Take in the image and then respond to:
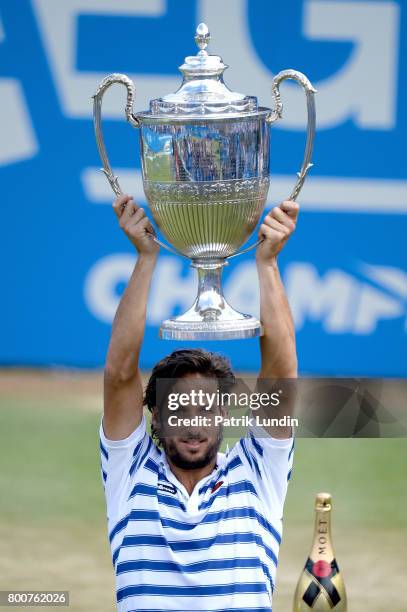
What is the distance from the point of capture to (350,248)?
322 inches

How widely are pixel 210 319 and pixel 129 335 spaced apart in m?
0.22

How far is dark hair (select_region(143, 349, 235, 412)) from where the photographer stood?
3479mm

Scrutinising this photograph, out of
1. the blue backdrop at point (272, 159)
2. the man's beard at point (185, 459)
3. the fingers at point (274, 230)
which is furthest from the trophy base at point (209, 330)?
the blue backdrop at point (272, 159)

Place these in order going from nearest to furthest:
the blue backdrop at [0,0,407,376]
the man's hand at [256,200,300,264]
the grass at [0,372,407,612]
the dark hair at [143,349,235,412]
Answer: the man's hand at [256,200,300,264], the dark hair at [143,349,235,412], the grass at [0,372,407,612], the blue backdrop at [0,0,407,376]

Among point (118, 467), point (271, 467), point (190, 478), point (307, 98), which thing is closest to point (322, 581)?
point (271, 467)

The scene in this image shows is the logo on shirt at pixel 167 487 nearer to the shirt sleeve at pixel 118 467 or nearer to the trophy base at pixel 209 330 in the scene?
the shirt sleeve at pixel 118 467

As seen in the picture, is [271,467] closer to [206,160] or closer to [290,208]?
[290,208]

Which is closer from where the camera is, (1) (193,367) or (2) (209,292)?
(2) (209,292)

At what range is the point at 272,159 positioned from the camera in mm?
8008

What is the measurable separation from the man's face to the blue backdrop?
4451 mm

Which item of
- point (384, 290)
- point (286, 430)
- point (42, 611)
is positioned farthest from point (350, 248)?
point (286, 430)

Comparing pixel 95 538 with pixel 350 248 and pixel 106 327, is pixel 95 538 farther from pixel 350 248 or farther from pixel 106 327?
pixel 350 248

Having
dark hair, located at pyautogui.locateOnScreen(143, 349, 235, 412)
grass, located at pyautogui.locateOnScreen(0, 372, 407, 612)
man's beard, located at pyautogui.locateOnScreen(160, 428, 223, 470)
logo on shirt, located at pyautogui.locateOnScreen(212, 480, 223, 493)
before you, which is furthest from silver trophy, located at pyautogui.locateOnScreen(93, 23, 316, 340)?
grass, located at pyautogui.locateOnScreen(0, 372, 407, 612)

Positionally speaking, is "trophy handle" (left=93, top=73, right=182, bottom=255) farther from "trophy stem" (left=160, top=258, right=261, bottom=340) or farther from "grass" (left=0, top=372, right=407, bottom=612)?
"grass" (left=0, top=372, right=407, bottom=612)
